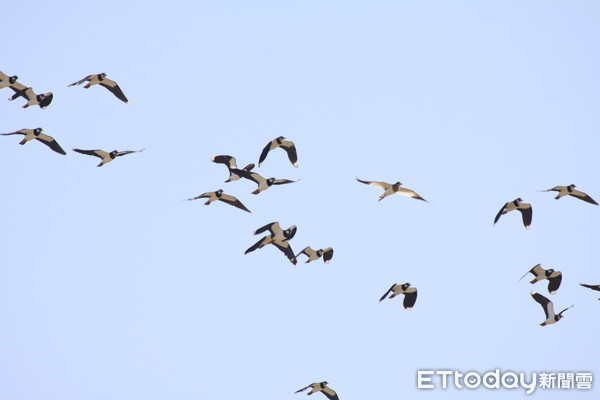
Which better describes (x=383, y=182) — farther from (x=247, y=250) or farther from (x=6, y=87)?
(x=6, y=87)

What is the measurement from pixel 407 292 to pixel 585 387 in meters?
7.19

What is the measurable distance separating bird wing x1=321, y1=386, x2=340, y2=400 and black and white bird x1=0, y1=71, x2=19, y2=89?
15724 millimetres

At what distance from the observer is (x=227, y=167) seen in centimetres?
3450

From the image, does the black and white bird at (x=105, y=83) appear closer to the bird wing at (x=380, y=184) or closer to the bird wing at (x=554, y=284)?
the bird wing at (x=380, y=184)

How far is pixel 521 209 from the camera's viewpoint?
3425 cm

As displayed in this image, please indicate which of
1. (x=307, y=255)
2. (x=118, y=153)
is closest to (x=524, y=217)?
(x=307, y=255)

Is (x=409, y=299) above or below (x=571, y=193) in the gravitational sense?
below

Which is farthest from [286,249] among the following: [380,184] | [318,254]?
[380,184]

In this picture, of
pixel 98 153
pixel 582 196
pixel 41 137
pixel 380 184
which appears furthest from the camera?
pixel 41 137

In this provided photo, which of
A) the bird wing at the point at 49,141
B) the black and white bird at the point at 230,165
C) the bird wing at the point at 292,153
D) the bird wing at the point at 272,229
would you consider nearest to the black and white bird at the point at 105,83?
the bird wing at the point at 49,141

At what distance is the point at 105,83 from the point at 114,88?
388 mm

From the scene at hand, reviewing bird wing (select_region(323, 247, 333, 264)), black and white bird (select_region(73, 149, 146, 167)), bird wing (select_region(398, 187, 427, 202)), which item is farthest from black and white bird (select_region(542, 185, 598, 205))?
black and white bird (select_region(73, 149, 146, 167))

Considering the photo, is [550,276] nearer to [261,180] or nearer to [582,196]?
[582,196]

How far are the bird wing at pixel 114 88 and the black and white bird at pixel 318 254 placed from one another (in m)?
8.71
